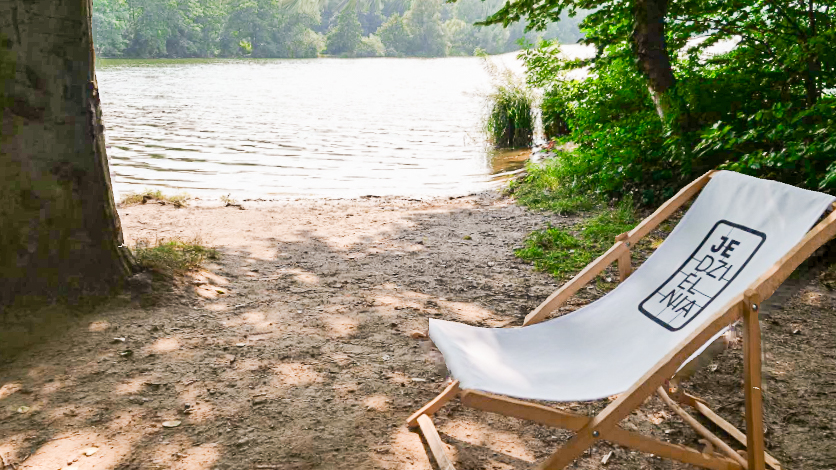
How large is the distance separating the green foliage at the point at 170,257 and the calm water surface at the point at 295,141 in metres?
4.75

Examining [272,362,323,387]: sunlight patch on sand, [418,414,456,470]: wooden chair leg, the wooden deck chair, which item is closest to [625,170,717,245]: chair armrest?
the wooden deck chair

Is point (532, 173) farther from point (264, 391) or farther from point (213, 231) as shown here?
point (264, 391)

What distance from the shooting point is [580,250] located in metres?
5.21

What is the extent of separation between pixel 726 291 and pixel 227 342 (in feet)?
8.14

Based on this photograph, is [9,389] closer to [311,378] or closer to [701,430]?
[311,378]

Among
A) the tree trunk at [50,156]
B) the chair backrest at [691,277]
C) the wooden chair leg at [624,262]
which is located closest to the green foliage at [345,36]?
A: the tree trunk at [50,156]

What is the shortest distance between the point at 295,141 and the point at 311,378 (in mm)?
12602

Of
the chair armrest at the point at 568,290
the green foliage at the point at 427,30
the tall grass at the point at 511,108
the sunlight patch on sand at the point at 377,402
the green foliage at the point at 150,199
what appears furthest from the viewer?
the green foliage at the point at 427,30

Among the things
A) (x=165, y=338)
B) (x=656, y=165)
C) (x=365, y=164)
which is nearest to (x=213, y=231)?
(x=165, y=338)

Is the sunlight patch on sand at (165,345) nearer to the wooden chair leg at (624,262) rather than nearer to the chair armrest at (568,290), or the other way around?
the chair armrest at (568,290)

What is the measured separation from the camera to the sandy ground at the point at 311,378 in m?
2.55

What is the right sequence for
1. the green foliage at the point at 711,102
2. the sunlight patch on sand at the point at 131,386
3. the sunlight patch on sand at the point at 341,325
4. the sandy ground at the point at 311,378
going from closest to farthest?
1. the sandy ground at the point at 311,378
2. the sunlight patch on sand at the point at 131,386
3. the sunlight patch on sand at the point at 341,325
4. the green foliage at the point at 711,102

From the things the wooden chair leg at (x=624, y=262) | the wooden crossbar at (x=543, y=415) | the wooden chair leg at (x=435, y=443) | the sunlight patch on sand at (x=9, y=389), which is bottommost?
the sunlight patch on sand at (x=9, y=389)

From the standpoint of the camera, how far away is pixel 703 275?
2596mm
